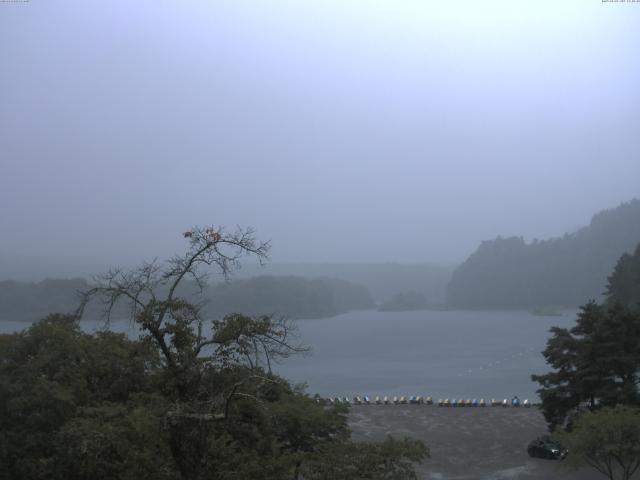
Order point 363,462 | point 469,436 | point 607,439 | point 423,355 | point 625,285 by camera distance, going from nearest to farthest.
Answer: point 363,462 → point 607,439 → point 469,436 → point 625,285 → point 423,355

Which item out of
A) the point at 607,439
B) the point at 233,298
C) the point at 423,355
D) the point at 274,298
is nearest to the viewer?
the point at 607,439

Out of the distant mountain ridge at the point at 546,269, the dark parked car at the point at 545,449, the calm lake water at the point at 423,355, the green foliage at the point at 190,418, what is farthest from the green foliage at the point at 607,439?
the distant mountain ridge at the point at 546,269

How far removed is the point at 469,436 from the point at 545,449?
11.9 feet

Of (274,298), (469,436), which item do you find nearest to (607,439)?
(469,436)

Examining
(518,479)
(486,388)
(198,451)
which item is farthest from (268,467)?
(486,388)

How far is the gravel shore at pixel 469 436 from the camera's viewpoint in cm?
1780

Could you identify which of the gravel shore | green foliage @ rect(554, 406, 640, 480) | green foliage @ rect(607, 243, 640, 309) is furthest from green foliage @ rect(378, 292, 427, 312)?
green foliage @ rect(554, 406, 640, 480)

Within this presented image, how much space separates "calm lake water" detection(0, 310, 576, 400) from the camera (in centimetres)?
4784

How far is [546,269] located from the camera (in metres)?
120

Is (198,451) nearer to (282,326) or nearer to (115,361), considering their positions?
(282,326)

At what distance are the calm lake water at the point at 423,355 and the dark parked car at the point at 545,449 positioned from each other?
9.63 m

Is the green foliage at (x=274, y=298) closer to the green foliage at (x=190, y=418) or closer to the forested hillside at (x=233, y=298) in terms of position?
the forested hillside at (x=233, y=298)

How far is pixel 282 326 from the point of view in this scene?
25.4 ft

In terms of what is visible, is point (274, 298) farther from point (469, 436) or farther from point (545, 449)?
point (545, 449)
